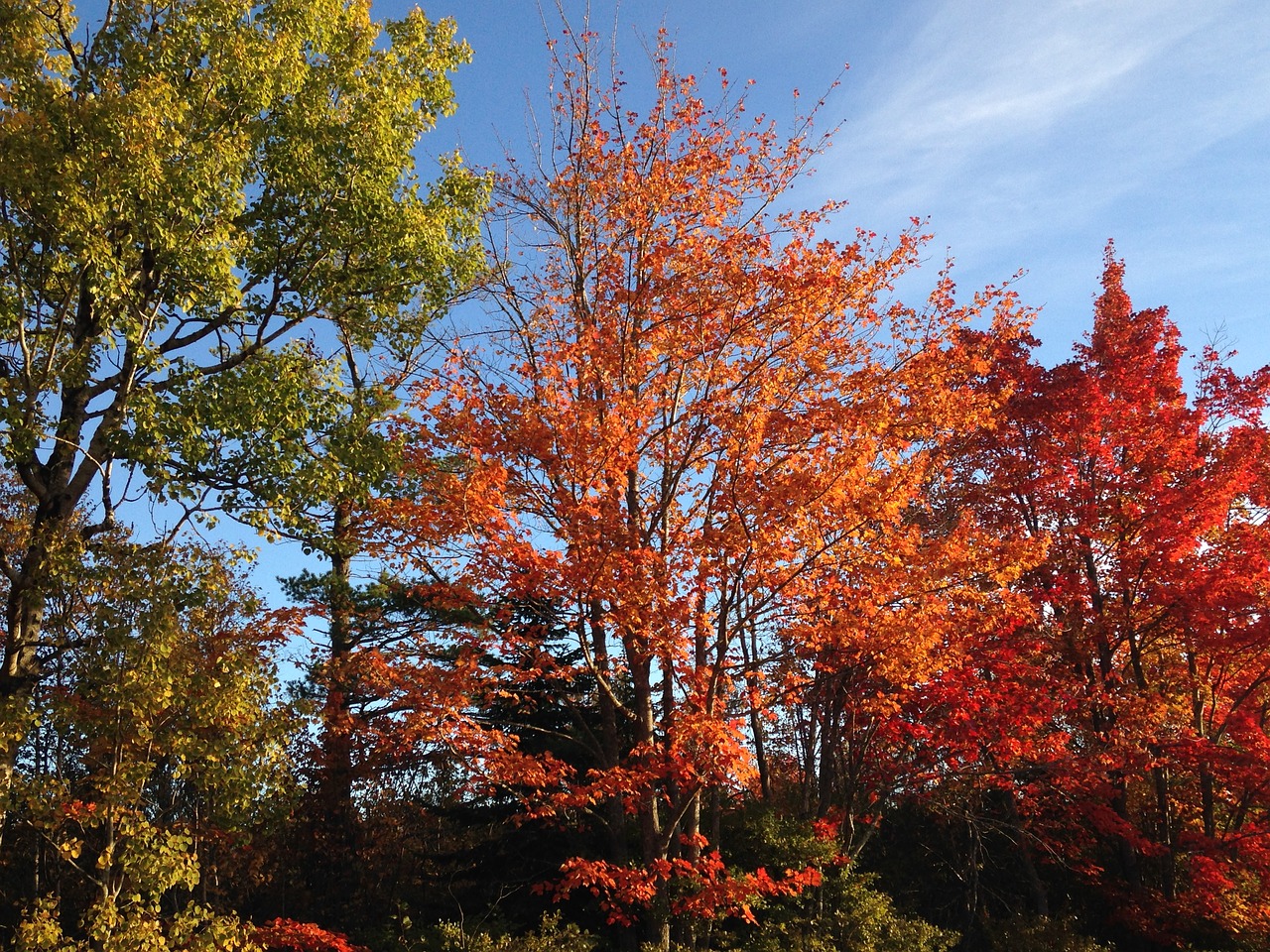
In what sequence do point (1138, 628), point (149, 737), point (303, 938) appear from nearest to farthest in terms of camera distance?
point (149, 737), point (303, 938), point (1138, 628)

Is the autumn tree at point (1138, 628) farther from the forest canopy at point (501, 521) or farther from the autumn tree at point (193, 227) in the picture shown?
the autumn tree at point (193, 227)

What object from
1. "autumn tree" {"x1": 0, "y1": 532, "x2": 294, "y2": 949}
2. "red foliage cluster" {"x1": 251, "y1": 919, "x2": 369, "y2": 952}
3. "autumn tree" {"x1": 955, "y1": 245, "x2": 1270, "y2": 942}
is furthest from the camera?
"autumn tree" {"x1": 955, "y1": 245, "x2": 1270, "y2": 942}

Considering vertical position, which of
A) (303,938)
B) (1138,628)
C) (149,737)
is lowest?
(303,938)

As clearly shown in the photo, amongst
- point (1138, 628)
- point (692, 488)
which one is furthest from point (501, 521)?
Answer: point (1138, 628)

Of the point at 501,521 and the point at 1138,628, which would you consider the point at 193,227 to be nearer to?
the point at 501,521

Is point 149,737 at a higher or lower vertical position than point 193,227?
lower

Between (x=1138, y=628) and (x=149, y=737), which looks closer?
(x=149, y=737)

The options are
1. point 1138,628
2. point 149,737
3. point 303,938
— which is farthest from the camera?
point 1138,628

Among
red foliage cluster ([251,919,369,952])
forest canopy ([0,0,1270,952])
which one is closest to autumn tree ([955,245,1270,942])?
forest canopy ([0,0,1270,952])

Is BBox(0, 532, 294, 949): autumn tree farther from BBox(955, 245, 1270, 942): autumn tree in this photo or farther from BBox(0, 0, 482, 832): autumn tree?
BBox(955, 245, 1270, 942): autumn tree

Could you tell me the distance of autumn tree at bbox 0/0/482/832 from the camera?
307 inches

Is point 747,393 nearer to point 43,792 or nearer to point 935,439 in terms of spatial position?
point 935,439

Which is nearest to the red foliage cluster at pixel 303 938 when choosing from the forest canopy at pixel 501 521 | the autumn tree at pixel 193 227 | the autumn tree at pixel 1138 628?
the forest canopy at pixel 501 521

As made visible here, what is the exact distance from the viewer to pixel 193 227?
8.45 metres
